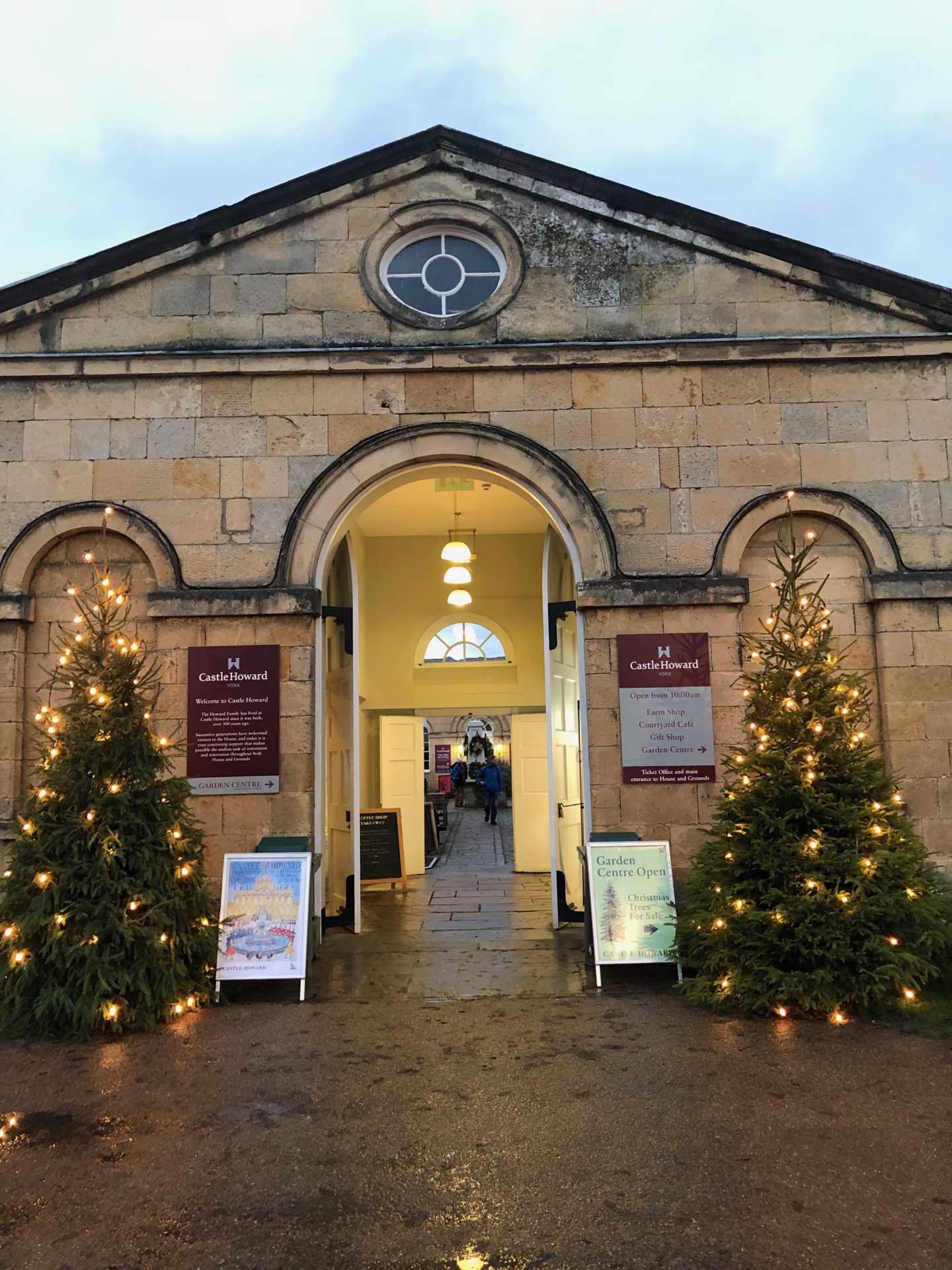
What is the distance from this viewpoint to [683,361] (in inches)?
315

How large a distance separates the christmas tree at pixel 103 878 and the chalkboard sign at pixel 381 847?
4781 millimetres

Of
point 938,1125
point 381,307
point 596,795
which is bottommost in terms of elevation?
point 938,1125

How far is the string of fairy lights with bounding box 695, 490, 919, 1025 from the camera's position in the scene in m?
5.85

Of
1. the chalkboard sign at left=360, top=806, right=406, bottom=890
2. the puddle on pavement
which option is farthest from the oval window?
the puddle on pavement

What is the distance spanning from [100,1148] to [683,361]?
7096 millimetres

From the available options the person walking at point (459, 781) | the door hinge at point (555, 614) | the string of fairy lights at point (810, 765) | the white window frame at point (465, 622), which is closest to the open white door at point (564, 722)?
the door hinge at point (555, 614)

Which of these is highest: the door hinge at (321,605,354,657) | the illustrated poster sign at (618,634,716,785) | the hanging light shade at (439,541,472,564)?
the hanging light shade at (439,541,472,564)

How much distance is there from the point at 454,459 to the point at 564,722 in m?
2.89

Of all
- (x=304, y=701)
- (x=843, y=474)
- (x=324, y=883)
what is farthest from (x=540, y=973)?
(x=843, y=474)

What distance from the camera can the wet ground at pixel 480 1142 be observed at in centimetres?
328

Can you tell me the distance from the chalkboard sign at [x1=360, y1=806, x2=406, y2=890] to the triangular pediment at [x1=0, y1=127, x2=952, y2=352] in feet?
19.5

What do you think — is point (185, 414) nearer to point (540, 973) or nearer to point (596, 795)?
point (596, 795)

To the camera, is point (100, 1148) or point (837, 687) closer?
point (100, 1148)

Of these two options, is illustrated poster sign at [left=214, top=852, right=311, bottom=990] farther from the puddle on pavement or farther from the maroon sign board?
the puddle on pavement
